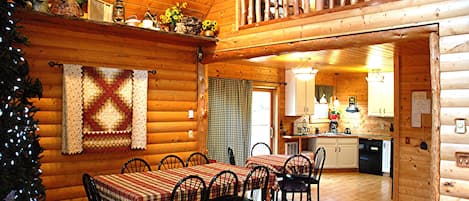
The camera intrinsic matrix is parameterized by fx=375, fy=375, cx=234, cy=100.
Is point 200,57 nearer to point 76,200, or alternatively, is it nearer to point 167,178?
point 167,178

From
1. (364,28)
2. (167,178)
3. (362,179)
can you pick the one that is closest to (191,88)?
(167,178)

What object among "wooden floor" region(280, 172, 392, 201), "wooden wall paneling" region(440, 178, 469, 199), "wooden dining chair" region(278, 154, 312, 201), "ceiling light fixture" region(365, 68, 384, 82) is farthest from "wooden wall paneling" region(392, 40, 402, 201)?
"ceiling light fixture" region(365, 68, 384, 82)

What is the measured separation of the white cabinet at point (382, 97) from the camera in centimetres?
840

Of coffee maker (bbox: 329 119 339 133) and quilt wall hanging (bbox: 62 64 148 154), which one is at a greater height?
quilt wall hanging (bbox: 62 64 148 154)

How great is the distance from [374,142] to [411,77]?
3402 mm

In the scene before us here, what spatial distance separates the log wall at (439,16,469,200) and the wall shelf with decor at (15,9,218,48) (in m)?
3.06

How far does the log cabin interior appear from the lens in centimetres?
324

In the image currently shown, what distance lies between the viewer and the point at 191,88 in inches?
223

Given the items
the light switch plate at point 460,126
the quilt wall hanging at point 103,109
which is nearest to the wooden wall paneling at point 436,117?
the light switch plate at point 460,126

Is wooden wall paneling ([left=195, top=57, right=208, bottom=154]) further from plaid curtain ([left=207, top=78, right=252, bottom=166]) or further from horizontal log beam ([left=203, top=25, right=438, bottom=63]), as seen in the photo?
plaid curtain ([left=207, top=78, right=252, bottom=166])

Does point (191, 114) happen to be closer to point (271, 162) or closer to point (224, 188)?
point (271, 162)

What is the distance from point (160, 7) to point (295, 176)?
121 inches

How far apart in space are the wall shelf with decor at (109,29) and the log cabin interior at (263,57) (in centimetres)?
1

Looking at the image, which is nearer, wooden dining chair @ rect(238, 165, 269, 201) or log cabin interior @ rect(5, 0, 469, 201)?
log cabin interior @ rect(5, 0, 469, 201)
